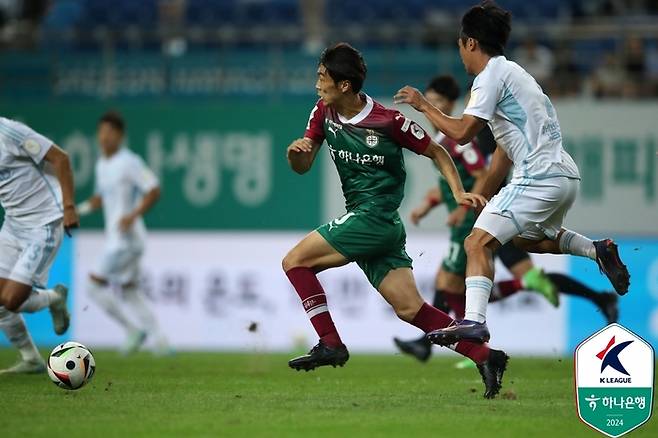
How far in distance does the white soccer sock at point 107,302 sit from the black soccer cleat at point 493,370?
7.02m

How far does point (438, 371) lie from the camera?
38.0 feet

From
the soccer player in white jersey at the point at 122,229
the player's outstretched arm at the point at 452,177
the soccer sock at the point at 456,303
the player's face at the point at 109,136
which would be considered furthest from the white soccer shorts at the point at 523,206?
the player's face at the point at 109,136

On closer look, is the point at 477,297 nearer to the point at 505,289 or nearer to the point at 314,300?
the point at 314,300

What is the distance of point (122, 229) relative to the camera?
15.3m

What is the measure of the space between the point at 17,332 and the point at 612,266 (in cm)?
489

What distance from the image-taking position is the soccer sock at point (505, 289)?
12.2 metres

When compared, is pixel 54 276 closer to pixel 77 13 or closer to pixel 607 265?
pixel 77 13

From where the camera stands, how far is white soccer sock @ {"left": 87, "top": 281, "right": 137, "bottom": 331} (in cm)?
1500

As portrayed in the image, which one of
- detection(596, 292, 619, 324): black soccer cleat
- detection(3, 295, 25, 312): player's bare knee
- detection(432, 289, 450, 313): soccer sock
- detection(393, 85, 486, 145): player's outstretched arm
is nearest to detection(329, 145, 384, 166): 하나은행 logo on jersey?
detection(393, 85, 486, 145): player's outstretched arm

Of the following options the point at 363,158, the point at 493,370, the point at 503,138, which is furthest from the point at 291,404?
the point at 503,138

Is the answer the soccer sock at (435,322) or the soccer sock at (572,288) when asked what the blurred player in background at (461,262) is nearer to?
the soccer sock at (572,288)

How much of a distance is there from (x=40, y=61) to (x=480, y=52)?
40.5 feet

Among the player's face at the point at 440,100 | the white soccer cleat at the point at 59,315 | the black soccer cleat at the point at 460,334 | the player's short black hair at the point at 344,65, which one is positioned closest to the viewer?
the black soccer cleat at the point at 460,334

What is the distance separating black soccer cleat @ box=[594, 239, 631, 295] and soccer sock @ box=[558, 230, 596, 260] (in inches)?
2.4
